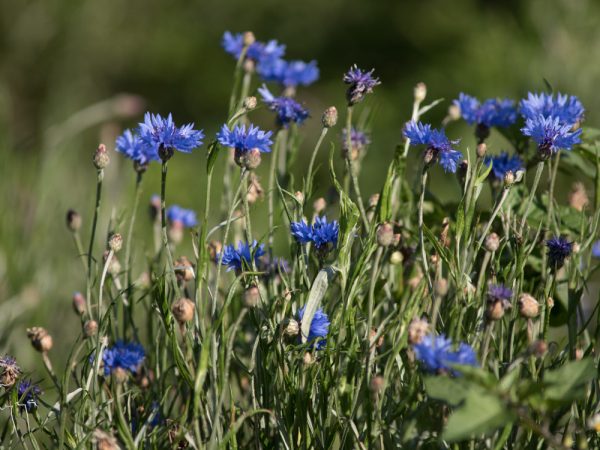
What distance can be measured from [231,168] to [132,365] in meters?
0.45

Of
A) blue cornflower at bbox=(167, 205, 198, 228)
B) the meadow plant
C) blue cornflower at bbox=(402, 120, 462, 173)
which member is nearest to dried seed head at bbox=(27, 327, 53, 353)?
the meadow plant

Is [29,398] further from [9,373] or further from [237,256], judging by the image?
[237,256]

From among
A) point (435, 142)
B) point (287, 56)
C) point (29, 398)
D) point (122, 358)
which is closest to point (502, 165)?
point (435, 142)

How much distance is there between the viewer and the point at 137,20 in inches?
200

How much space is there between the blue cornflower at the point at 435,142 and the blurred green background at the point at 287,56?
212 cm

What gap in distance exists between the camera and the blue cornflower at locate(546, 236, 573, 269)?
825mm

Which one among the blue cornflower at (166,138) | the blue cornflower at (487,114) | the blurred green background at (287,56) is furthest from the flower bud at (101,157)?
the blurred green background at (287,56)

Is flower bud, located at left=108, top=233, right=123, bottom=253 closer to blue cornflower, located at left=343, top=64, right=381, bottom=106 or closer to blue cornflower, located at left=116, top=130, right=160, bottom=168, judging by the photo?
blue cornflower, located at left=116, top=130, right=160, bottom=168

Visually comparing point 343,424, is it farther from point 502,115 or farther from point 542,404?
point 502,115

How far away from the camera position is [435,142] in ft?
2.74

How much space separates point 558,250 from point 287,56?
400cm

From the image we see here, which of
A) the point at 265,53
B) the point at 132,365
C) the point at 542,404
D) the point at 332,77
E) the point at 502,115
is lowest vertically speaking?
the point at 542,404

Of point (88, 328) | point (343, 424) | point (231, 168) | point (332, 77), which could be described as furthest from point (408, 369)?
point (332, 77)

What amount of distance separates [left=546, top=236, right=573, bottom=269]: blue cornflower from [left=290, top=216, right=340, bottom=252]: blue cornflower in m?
0.22
